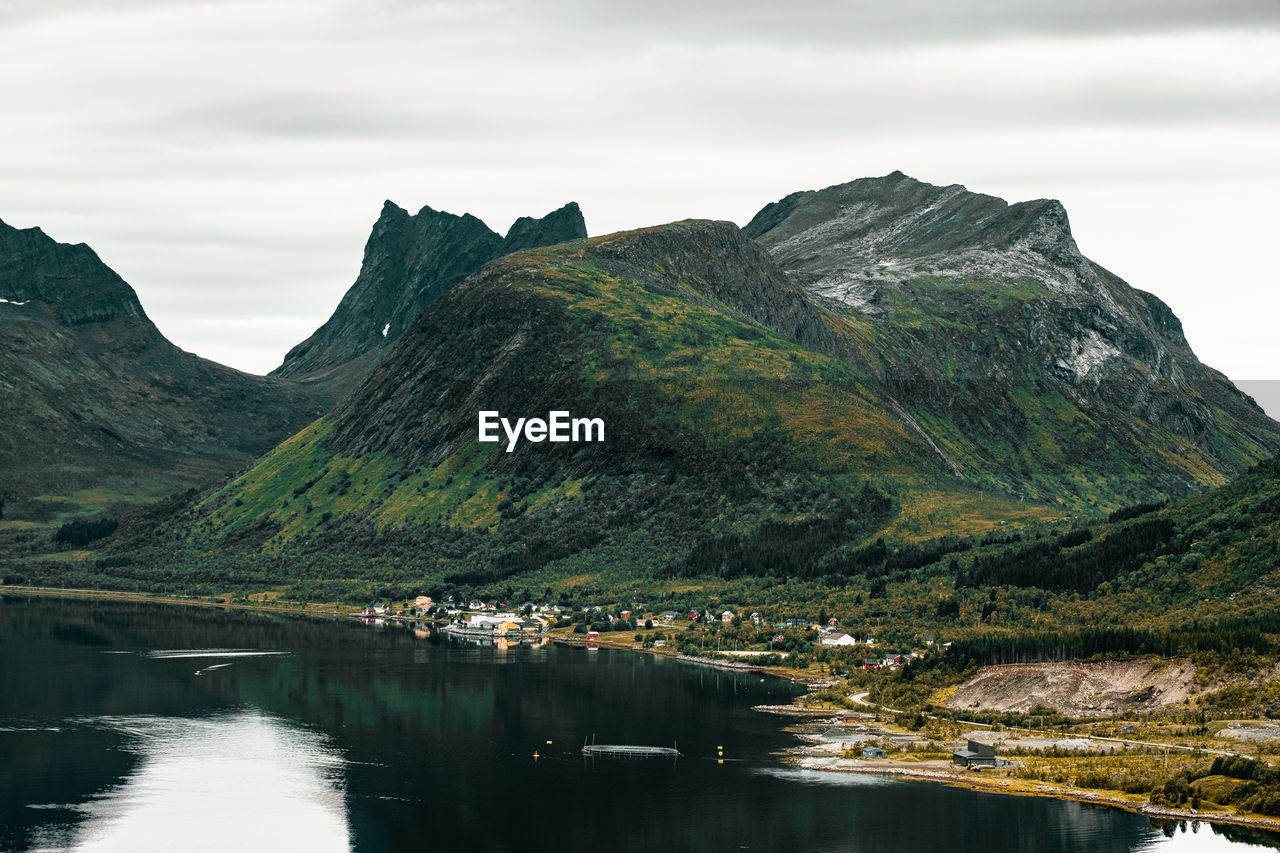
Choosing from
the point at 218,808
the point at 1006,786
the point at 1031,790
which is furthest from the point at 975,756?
the point at 218,808

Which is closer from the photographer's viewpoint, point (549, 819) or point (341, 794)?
point (549, 819)

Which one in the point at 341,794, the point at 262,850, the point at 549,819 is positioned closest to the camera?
the point at 262,850

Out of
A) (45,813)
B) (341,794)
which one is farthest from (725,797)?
(45,813)

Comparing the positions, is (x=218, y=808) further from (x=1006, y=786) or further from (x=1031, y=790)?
(x=1031, y=790)

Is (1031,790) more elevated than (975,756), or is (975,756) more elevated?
(975,756)

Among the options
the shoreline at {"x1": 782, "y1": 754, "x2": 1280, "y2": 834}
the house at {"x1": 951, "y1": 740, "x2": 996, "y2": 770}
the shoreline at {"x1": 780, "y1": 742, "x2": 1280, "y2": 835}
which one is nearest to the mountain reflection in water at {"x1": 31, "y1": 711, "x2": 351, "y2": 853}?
the shoreline at {"x1": 780, "y1": 742, "x2": 1280, "y2": 835}

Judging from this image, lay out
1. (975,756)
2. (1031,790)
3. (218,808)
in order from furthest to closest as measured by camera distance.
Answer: (975,756)
(1031,790)
(218,808)

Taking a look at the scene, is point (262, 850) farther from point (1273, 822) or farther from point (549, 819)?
point (1273, 822)

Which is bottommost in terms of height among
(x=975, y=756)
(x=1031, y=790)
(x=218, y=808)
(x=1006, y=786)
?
(x=218, y=808)

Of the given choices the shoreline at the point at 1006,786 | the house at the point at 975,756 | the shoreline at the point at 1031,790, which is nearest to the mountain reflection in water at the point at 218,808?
the shoreline at the point at 1006,786

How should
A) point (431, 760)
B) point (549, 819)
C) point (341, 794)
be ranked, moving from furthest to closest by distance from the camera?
point (431, 760)
point (341, 794)
point (549, 819)
